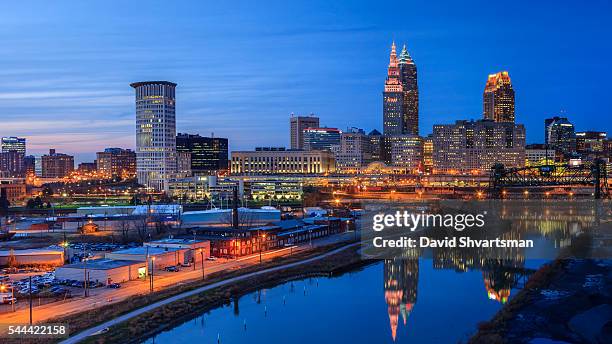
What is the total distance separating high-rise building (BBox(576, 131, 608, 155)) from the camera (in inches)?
4688

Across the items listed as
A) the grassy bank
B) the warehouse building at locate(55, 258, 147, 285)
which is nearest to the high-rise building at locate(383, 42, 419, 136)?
the grassy bank

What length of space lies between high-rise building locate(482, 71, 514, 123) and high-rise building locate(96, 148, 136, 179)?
74.6 metres

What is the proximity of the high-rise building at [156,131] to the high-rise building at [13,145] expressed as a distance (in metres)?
78.3

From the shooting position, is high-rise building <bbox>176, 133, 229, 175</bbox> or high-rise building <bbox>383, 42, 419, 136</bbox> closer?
high-rise building <bbox>176, 133, 229, 175</bbox>

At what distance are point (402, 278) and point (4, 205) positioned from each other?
110 feet

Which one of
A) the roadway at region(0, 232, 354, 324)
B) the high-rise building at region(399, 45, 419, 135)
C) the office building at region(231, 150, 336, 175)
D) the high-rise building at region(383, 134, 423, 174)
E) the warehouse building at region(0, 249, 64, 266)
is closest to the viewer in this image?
the roadway at region(0, 232, 354, 324)

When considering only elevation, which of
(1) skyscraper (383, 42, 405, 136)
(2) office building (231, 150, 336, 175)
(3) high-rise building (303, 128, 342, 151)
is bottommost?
(2) office building (231, 150, 336, 175)

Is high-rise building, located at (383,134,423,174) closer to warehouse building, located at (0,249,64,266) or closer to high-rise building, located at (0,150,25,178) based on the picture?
warehouse building, located at (0,249,64,266)

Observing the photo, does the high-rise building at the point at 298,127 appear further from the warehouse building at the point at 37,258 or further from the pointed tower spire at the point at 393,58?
the warehouse building at the point at 37,258

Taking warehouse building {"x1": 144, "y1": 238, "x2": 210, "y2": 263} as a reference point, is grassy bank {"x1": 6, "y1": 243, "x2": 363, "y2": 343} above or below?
below

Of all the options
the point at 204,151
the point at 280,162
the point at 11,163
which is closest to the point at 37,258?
the point at 280,162

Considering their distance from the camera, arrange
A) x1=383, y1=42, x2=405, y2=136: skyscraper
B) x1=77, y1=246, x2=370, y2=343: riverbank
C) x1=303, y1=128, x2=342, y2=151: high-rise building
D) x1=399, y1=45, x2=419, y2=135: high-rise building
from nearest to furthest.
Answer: x1=77, y1=246, x2=370, y2=343: riverbank → x1=303, y1=128, x2=342, y2=151: high-rise building → x1=383, y1=42, x2=405, y2=136: skyscraper → x1=399, y1=45, x2=419, y2=135: high-rise building

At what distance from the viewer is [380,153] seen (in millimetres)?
109375

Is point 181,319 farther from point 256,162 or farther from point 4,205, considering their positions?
point 256,162
